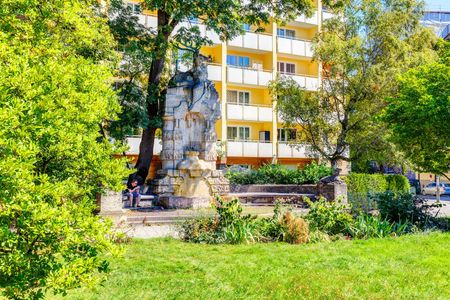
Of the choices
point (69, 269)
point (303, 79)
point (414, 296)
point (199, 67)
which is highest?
point (303, 79)

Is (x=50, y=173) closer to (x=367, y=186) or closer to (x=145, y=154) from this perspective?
(x=145, y=154)

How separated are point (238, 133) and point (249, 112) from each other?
80.0 inches

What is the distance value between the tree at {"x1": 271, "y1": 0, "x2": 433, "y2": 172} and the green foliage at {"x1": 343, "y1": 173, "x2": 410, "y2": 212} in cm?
145

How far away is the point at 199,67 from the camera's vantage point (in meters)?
17.9

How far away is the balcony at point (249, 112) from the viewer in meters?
33.3

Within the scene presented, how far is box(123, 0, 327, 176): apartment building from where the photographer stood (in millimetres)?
33469

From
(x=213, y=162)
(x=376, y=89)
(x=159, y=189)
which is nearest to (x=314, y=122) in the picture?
(x=376, y=89)

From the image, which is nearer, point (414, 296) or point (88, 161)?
point (88, 161)

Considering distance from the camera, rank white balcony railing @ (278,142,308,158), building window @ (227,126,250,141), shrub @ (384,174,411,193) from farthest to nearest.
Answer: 1. white balcony railing @ (278,142,308,158)
2. building window @ (227,126,250,141)
3. shrub @ (384,174,411,193)

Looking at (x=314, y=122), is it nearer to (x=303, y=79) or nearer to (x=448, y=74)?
(x=303, y=79)

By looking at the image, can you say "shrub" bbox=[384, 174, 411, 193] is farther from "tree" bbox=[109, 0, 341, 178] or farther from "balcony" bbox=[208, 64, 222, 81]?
"tree" bbox=[109, 0, 341, 178]

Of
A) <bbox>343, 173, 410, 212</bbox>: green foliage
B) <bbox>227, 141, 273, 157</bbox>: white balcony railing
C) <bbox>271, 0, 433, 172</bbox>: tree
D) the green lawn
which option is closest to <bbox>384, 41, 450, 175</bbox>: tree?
<bbox>343, 173, 410, 212</bbox>: green foliage

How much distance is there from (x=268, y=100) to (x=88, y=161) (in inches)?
1267

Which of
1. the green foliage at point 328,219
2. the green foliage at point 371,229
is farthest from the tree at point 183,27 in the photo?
the green foliage at point 371,229
